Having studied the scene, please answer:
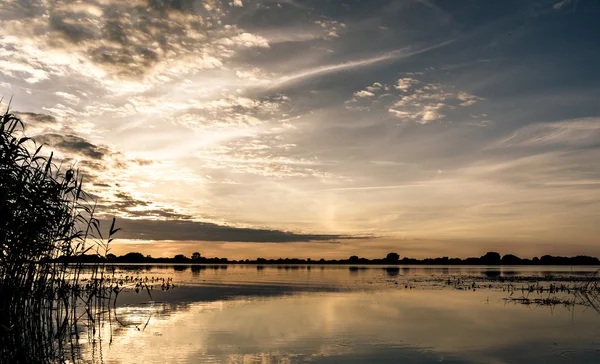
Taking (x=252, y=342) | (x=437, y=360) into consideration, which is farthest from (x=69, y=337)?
(x=437, y=360)

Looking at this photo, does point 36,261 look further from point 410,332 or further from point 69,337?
point 410,332

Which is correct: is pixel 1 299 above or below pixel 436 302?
above

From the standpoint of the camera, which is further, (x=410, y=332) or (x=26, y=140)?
(x=410, y=332)

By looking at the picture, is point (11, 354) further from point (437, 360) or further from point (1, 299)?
point (437, 360)

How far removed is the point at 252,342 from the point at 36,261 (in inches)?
297

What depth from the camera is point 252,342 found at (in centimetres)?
1547

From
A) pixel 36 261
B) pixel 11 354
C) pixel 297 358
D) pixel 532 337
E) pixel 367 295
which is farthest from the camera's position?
pixel 367 295

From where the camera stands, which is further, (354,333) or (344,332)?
(344,332)

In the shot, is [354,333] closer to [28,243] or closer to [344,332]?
[344,332]

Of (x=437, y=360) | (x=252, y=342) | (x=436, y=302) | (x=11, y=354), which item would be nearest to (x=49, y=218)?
(x=11, y=354)

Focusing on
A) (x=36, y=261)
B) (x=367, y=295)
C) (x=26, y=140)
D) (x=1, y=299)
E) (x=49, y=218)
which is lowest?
(x=367, y=295)

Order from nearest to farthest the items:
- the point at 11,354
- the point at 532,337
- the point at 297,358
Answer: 1. the point at 11,354
2. the point at 297,358
3. the point at 532,337

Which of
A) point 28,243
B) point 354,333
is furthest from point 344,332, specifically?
point 28,243

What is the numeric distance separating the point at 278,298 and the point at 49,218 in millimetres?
18033
